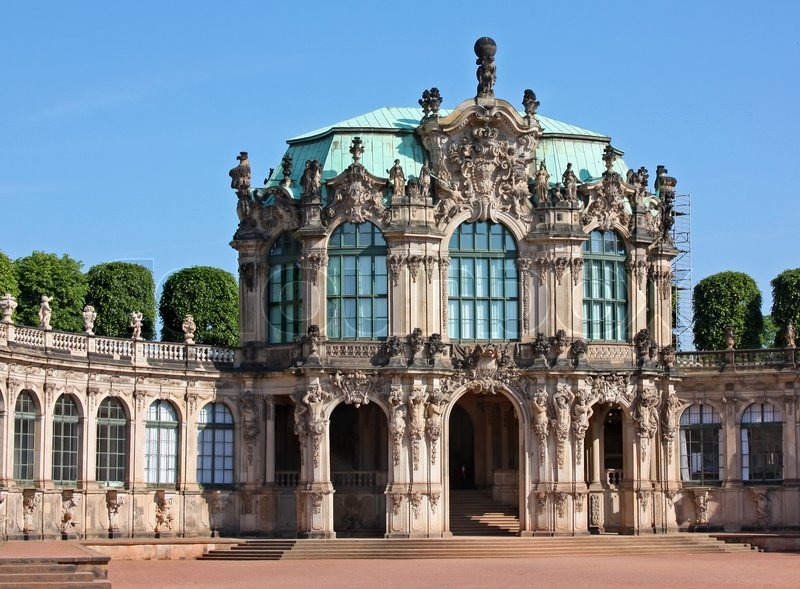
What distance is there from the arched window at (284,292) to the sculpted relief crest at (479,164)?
590cm

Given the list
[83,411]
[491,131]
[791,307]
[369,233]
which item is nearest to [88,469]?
[83,411]

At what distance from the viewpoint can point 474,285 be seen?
72.4m

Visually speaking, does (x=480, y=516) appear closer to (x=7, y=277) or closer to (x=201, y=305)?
(x=201, y=305)

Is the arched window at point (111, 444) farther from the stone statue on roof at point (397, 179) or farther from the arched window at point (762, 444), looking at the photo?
the arched window at point (762, 444)

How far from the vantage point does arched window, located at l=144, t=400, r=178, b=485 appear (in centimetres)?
7169

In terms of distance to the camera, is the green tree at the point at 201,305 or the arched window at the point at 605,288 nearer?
the arched window at the point at 605,288

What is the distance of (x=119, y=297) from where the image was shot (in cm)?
8725

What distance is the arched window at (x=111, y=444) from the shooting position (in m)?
70.2

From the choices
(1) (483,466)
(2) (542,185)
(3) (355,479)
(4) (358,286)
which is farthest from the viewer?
(1) (483,466)

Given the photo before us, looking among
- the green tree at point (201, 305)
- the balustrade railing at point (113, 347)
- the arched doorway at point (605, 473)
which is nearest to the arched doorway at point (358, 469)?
the balustrade railing at point (113, 347)

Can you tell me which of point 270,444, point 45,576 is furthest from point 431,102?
point 45,576

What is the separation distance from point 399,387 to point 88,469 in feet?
37.9

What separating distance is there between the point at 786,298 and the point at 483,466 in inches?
688

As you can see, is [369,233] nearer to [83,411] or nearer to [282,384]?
[282,384]
